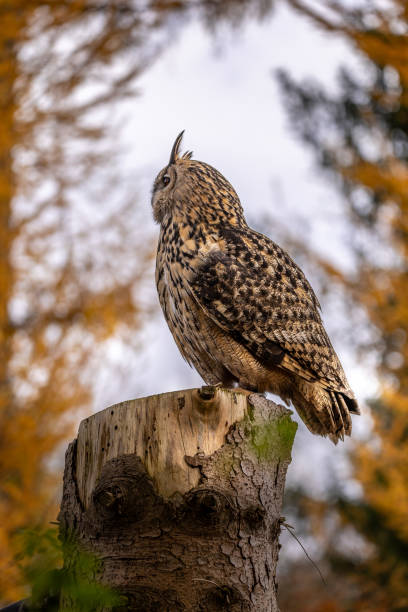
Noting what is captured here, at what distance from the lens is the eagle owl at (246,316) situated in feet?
10.3

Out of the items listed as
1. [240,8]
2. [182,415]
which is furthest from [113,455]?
[240,8]

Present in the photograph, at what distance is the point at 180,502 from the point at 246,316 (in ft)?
3.69

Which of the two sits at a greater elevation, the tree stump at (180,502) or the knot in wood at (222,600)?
the tree stump at (180,502)

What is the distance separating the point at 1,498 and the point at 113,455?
17.4 feet

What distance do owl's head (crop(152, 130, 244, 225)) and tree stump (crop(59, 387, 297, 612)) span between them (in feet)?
4.48

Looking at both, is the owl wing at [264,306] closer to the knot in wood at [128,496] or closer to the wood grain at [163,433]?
the wood grain at [163,433]

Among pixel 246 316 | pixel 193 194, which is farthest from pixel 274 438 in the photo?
pixel 193 194

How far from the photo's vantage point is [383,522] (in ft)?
32.7

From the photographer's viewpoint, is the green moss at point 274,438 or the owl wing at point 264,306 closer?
the green moss at point 274,438

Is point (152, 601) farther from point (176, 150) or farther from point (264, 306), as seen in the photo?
point (176, 150)

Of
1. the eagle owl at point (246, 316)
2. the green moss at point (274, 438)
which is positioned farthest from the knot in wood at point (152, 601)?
the eagle owl at point (246, 316)

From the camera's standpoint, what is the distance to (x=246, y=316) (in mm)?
3141

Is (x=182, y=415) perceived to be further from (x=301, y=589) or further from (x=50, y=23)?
(x=301, y=589)

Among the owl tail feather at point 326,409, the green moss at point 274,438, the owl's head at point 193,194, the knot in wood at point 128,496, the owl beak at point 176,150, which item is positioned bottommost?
the knot in wood at point 128,496
